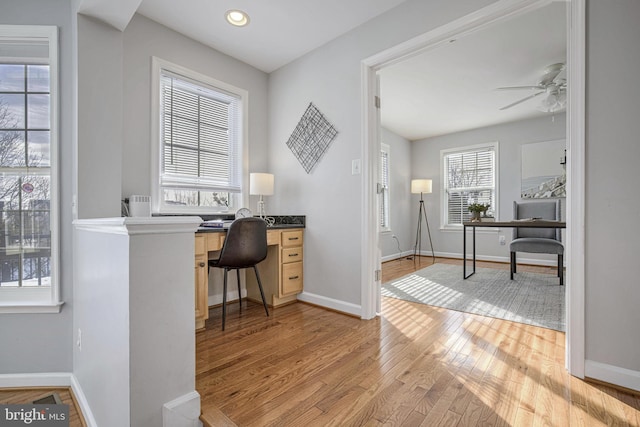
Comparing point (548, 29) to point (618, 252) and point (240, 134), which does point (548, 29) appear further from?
point (240, 134)

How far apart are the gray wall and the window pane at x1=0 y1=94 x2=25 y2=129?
0.31 m

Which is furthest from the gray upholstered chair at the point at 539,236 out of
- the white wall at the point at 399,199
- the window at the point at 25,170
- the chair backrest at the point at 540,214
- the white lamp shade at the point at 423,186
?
the window at the point at 25,170

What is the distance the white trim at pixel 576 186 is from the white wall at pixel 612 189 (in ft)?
0.09

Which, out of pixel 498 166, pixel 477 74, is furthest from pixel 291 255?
pixel 498 166

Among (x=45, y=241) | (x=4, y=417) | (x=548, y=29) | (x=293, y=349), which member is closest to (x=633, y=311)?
(x=293, y=349)

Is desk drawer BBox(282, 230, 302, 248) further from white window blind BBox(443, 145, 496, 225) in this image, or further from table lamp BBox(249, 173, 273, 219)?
white window blind BBox(443, 145, 496, 225)

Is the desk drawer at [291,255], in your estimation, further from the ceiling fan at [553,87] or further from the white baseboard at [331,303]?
the ceiling fan at [553,87]

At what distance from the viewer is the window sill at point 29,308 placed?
163 centimetres

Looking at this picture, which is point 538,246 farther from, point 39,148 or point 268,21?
point 39,148

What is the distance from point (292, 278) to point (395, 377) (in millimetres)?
1465

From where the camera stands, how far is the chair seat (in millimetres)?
3363

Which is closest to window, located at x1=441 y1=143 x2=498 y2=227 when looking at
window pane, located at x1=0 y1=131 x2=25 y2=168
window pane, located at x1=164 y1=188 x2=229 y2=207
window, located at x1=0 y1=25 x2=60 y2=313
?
window pane, located at x1=164 y1=188 x2=229 y2=207

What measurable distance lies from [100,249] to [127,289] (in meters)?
0.39

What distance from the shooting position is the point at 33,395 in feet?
5.16
